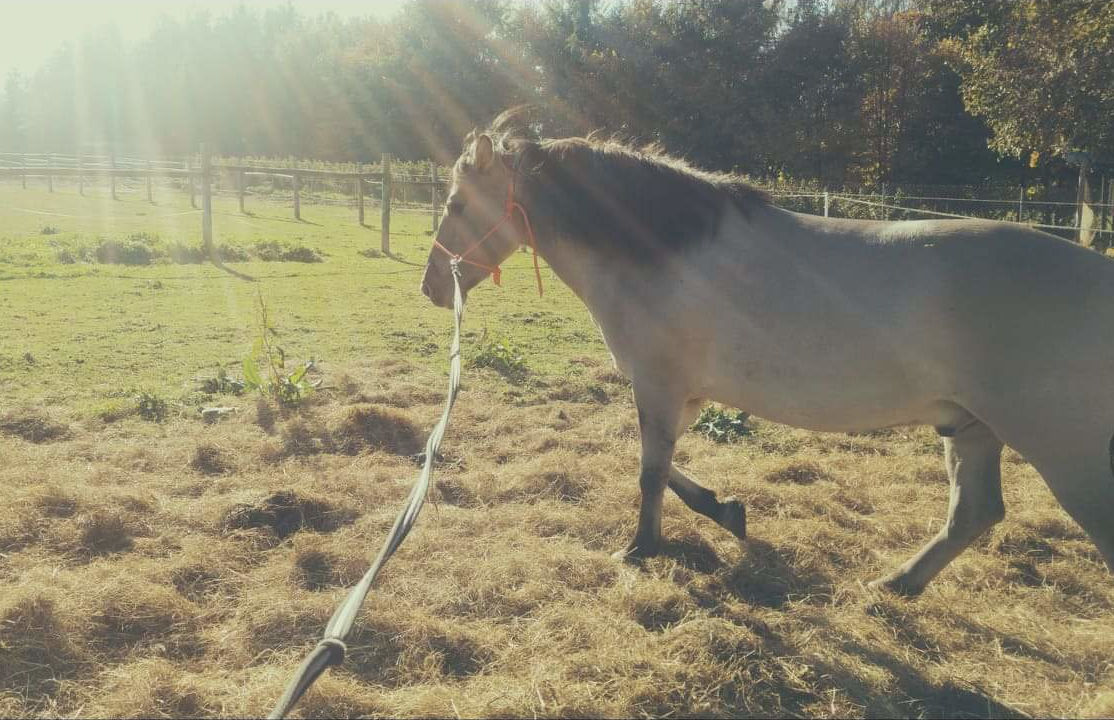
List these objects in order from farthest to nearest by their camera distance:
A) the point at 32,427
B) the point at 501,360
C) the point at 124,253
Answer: the point at 124,253, the point at 501,360, the point at 32,427

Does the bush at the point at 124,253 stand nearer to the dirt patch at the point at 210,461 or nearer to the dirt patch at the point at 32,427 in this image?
the dirt patch at the point at 32,427

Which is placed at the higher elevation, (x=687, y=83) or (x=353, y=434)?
(x=687, y=83)

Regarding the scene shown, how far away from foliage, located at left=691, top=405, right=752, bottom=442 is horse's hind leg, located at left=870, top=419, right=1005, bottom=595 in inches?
94.0

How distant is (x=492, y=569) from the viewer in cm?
381

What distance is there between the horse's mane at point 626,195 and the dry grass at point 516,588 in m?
1.69

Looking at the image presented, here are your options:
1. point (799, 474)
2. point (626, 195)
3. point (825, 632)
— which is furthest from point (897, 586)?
point (626, 195)

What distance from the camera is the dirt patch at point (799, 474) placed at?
5.30 meters

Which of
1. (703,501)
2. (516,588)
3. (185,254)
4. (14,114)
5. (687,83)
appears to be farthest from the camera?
(14,114)

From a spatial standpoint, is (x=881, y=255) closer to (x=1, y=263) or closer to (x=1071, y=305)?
(x=1071, y=305)

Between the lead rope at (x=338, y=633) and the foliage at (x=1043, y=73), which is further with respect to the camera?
the foliage at (x=1043, y=73)

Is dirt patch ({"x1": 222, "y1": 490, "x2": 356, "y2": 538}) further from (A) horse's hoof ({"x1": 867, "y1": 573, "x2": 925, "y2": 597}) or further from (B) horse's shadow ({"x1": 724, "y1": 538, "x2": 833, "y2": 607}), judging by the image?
(A) horse's hoof ({"x1": 867, "y1": 573, "x2": 925, "y2": 597})

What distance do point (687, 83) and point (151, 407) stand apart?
89.3ft

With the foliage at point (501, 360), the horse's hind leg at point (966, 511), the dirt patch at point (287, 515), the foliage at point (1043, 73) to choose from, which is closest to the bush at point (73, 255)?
the foliage at point (501, 360)

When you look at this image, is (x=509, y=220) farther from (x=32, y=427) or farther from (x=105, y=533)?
(x=32, y=427)
